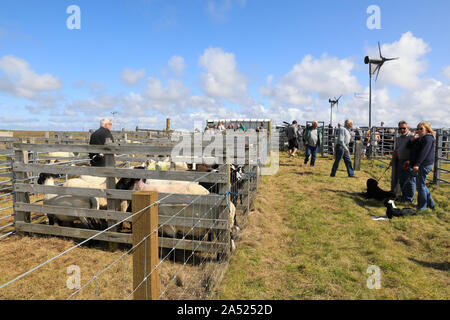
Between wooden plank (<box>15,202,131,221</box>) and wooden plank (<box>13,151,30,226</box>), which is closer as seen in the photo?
wooden plank (<box>15,202,131,221</box>)

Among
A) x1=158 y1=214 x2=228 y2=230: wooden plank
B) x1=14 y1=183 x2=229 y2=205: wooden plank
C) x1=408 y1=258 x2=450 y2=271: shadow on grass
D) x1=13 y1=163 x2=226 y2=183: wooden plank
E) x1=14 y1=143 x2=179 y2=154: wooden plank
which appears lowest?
x1=408 y1=258 x2=450 y2=271: shadow on grass

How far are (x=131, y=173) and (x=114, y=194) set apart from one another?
0.44 meters

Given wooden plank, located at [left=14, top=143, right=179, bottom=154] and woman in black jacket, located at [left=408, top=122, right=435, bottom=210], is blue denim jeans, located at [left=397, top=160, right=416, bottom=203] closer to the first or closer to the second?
woman in black jacket, located at [left=408, top=122, right=435, bottom=210]

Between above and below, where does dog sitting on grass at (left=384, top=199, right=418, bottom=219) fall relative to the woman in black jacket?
below

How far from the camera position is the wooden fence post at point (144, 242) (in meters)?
1.98

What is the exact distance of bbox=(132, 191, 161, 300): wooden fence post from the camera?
1.98 metres

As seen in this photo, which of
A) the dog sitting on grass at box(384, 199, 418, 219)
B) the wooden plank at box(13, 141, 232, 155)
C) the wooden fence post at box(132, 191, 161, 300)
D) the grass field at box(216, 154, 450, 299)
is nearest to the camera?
the wooden fence post at box(132, 191, 161, 300)

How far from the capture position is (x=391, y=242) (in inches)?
207

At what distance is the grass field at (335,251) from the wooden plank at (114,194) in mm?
1100

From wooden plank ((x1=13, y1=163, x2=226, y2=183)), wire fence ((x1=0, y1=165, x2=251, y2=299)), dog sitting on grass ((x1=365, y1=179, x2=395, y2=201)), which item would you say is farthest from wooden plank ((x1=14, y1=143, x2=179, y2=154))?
dog sitting on grass ((x1=365, y1=179, x2=395, y2=201))

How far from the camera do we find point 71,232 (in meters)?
4.82

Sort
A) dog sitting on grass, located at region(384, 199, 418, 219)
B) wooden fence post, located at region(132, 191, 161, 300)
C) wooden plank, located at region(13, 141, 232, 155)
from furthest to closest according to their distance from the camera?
1. dog sitting on grass, located at region(384, 199, 418, 219)
2. wooden plank, located at region(13, 141, 232, 155)
3. wooden fence post, located at region(132, 191, 161, 300)

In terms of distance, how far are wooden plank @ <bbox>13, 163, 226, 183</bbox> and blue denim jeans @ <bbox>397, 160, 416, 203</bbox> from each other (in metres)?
5.64

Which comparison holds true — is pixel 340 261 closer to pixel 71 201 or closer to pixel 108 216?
pixel 108 216
